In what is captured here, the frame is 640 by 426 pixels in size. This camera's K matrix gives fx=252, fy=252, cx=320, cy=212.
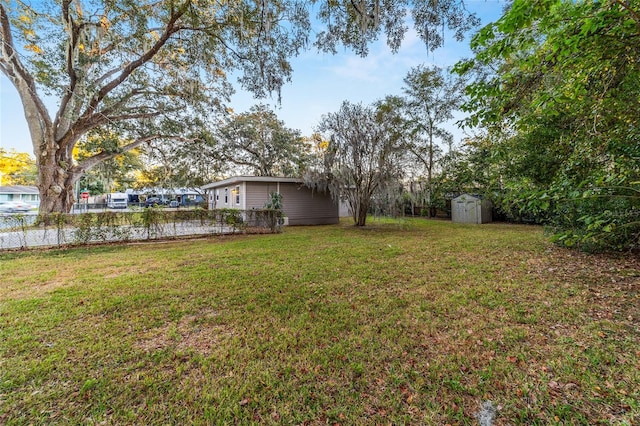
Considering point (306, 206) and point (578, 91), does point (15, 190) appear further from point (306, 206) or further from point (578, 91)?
point (578, 91)

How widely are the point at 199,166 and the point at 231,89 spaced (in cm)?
1019

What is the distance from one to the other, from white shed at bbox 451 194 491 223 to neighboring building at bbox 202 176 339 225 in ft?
22.8

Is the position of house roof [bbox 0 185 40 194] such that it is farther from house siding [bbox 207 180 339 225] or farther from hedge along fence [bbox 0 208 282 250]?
house siding [bbox 207 180 339 225]

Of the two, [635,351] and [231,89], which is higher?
[231,89]

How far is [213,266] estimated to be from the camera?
5066 millimetres

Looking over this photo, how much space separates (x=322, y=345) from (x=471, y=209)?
45.8ft

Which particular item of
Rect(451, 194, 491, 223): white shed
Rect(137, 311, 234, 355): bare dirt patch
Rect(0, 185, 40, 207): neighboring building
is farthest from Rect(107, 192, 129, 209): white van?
Rect(451, 194, 491, 223): white shed

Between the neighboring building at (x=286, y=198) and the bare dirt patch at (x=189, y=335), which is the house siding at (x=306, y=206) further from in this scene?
the bare dirt patch at (x=189, y=335)

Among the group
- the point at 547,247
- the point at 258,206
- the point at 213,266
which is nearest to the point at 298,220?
the point at 258,206

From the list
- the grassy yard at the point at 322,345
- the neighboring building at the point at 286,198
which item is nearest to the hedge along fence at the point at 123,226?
the neighboring building at the point at 286,198

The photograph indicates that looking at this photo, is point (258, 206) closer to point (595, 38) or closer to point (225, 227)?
point (225, 227)

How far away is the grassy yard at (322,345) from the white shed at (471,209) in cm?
911

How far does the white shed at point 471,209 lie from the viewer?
43.6ft

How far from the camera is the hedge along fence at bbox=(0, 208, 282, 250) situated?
21.6 ft
